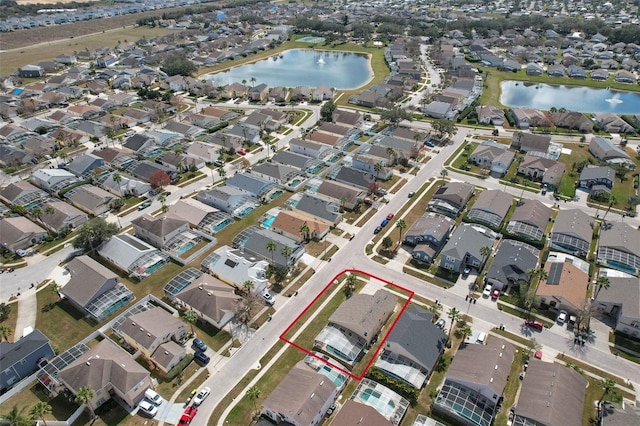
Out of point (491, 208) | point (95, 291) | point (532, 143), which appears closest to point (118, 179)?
point (95, 291)

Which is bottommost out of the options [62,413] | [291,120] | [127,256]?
[62,413]

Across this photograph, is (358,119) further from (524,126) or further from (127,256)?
(127,256)

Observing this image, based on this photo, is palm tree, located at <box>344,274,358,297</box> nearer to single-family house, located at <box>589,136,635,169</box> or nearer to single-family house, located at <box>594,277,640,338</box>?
single-family house, located at <box>594,277,640,338</box>

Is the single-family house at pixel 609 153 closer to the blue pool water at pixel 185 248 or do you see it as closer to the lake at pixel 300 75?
the lake at pixel 300 75

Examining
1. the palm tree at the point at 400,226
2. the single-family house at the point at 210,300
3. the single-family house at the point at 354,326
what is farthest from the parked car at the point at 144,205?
the palm tree at the point at 400,226

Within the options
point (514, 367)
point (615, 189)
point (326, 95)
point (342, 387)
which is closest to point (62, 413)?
point (342, 387)

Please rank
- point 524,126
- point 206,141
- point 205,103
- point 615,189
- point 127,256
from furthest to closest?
point 205,103, point 524,126, point 206,141, point 615,189, point 127,256
